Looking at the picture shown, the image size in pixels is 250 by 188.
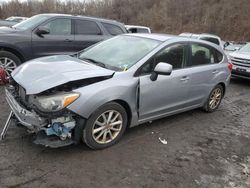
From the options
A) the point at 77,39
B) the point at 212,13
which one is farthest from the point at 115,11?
the point at 77,39

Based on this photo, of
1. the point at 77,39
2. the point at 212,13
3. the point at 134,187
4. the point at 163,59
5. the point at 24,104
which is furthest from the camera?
the point at 212,13

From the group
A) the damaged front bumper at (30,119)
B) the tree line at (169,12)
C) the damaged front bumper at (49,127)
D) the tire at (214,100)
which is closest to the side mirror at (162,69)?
the damaged front bumper at (49,127)

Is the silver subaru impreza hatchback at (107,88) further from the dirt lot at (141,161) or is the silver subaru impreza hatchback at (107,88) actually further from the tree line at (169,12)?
the tree line at (169,12)

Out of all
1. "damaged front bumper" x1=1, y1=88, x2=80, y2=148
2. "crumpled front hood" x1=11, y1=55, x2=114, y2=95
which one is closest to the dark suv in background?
"crumpled front hood" x1=11, y1=55, x2=114, y2=95

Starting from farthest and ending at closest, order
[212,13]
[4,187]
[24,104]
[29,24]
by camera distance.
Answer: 1. [212,13]
2. [29,24]
3. [24,104]
4. [4,187]

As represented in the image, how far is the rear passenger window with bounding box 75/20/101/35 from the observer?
7.84 metres

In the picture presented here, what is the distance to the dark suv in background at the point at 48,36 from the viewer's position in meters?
6.50

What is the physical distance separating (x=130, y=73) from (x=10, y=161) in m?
2.01

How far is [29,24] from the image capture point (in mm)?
7133

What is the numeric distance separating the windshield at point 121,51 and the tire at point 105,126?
690 millimetres

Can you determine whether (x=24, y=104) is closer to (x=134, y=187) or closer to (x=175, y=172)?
(x=134, y=187)

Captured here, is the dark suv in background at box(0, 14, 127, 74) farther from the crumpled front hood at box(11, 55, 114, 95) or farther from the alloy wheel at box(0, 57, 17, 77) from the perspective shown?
the crumpled front hood at box(11, 55, 114, 95)

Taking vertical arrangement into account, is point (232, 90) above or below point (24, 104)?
below

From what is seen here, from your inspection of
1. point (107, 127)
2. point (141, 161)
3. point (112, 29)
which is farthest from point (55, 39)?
point (141, 161)
